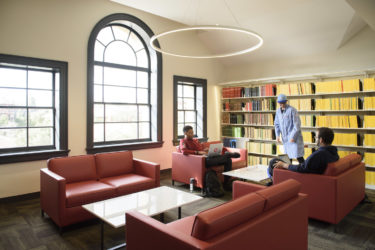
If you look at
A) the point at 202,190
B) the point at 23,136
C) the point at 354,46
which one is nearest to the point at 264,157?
the point at 202,190

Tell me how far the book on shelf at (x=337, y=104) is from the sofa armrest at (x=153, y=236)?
16.2ft

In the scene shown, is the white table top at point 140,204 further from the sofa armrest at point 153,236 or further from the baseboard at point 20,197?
the baseboard at point 20,197

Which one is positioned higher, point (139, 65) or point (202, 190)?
point (139, 65)

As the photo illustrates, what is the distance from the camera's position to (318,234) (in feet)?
10.4

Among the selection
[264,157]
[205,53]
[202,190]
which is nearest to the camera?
[202,190]

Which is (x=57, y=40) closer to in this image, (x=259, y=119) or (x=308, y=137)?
(x=259, y=119)

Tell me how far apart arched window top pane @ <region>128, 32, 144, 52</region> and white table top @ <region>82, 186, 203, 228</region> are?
147 inches

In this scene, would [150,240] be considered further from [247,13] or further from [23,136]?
[247,13]

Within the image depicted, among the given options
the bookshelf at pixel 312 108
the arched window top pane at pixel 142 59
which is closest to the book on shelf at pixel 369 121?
the bookshelf at pixel 312 108

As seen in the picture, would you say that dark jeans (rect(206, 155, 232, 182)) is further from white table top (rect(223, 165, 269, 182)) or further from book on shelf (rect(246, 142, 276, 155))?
book on shelf (rect(246, 142, 276, 155))

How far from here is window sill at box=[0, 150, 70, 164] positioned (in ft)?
13.6

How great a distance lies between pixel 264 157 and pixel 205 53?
3.21 metres

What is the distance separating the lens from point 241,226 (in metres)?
1.78

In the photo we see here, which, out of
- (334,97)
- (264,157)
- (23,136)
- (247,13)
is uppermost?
(247,13)
